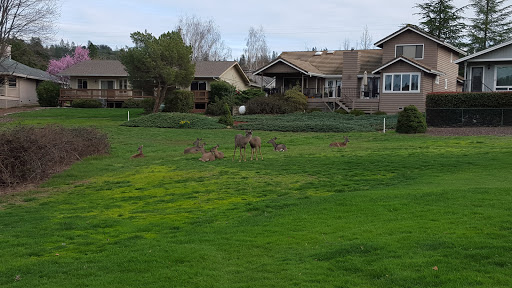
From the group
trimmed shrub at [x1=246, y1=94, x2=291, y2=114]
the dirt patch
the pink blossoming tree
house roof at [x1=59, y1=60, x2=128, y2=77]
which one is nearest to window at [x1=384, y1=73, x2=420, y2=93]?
trimmed shrub at [x1=246, y1=94, x2=291, y2=114]

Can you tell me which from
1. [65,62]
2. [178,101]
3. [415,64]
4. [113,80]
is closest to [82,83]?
[113,80]

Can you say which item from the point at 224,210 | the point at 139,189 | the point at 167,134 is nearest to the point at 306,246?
the point at 224,210

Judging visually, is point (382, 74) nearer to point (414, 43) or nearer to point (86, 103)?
point (414, 43)

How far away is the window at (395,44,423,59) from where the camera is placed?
4097 centimetres

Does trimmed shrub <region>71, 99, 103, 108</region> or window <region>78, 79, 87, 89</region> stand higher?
window <region>78, 79, 87, 89</region>

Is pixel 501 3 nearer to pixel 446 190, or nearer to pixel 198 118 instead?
pixel 198 118

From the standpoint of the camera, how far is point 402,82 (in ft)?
128

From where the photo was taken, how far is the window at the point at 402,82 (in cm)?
3878

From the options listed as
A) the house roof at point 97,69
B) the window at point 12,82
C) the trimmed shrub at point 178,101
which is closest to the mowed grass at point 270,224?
the trimmed shrub at point 178,101

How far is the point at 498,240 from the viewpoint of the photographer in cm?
664

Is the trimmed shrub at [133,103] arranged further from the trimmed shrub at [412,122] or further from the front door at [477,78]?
the trimmed shrub at [412,122]

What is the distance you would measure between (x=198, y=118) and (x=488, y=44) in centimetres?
3988

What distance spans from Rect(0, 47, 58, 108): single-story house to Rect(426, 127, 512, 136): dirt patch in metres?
39.2

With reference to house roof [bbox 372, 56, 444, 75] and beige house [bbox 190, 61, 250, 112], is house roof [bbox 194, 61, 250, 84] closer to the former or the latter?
beige house [bbox 190, 61, 250, 112]
